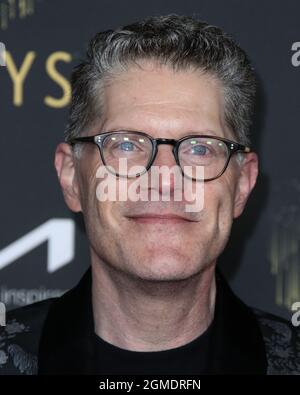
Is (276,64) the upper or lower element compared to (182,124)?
upper

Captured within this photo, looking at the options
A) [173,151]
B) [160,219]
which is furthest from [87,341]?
[173,151]

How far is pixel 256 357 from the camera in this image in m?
1.55

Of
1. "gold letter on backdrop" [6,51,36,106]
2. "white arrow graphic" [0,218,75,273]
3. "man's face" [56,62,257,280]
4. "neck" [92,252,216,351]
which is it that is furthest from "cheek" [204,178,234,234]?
"gold letter on backdrop" [6,51,36,106]

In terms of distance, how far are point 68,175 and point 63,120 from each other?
361mm

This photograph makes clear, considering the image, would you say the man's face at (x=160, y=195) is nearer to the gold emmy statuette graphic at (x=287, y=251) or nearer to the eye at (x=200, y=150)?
the eye at (x=200, y=150)

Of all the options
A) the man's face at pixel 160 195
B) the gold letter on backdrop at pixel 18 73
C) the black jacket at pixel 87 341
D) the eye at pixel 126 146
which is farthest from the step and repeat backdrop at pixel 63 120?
the eye at pixel 126 146

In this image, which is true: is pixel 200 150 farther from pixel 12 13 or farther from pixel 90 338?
pixel 12 13

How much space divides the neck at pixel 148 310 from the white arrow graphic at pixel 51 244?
15.5 inches

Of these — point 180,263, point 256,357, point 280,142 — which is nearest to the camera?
point 180,263

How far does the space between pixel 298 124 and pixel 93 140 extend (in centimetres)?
66
